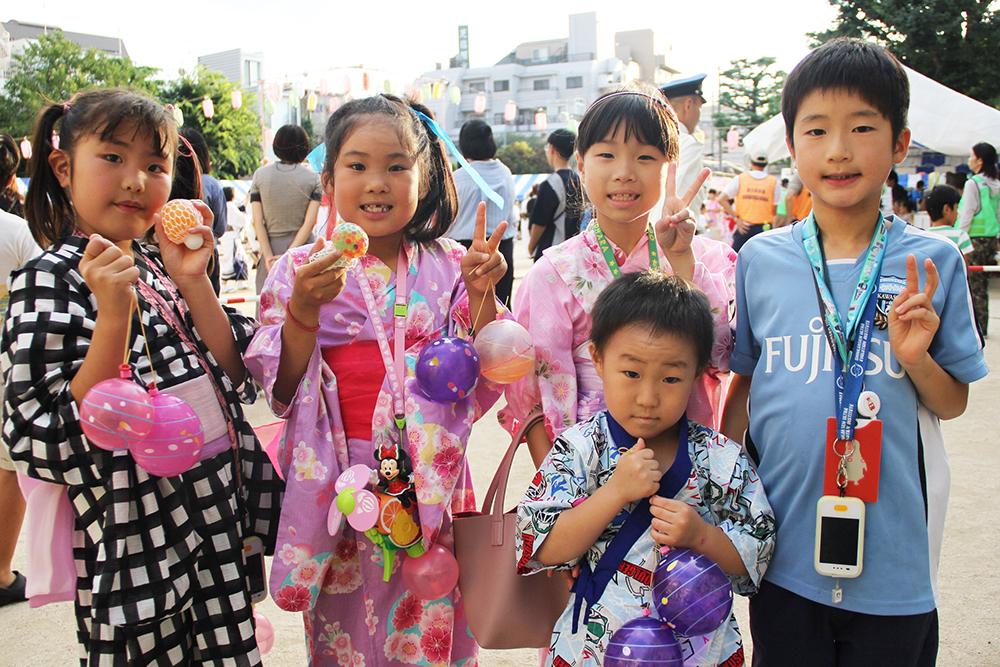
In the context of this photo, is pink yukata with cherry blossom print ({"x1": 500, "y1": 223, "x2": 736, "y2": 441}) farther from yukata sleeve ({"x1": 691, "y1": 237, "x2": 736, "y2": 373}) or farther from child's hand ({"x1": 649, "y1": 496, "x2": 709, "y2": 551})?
child's hand ({"x1": 649, "y1": 496, "x2": 709, "y2": 551})

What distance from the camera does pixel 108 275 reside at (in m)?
1.43

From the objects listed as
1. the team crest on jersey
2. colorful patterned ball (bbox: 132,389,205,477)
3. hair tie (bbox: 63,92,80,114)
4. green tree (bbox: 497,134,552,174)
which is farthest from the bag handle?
green tree (bbox: 497,134,552,174)

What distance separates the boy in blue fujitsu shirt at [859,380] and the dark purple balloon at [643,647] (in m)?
0.32

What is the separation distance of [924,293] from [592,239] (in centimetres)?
81

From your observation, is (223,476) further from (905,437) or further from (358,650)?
(905,437)

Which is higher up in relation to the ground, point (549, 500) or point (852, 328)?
point (852, 328)

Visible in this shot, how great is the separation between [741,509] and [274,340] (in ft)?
3.67

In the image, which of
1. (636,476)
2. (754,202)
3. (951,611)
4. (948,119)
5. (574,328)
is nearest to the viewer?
(636,476)

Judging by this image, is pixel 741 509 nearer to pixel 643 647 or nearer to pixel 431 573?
pixel 643 647

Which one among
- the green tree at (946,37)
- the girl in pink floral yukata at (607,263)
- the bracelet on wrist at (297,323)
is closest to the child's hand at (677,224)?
the girl in pink floral yukata at (607,263)

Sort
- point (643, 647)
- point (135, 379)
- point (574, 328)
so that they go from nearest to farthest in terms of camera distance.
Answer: point (643, 647)
point (135, 379)
point (574, 328)

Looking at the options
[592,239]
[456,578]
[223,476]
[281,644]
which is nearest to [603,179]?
[592,239]

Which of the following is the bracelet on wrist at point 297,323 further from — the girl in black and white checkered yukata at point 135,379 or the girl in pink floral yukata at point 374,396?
the girl in black and white checkered yukata at point 135,379

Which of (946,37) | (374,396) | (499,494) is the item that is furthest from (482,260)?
(946,37)
